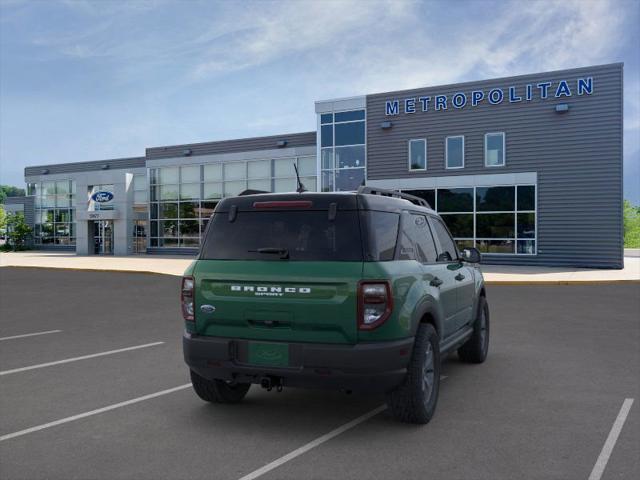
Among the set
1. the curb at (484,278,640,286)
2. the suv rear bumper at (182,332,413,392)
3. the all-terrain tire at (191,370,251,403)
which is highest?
the suv rear bumper at (182,332,413,392)

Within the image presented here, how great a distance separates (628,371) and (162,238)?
34.1m

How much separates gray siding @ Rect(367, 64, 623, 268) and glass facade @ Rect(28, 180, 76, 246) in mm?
31247

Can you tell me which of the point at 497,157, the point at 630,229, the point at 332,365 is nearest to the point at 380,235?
the point at 332,365

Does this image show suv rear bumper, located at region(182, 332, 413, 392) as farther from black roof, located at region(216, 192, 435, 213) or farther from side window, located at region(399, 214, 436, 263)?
black roof, located at region(216, 192, 435, 213)

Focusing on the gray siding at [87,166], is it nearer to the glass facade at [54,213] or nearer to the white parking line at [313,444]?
the glass facade at [54,213]

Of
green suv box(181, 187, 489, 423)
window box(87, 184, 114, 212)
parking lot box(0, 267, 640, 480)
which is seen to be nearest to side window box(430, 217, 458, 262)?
green suv box(181, 187, 489, 423)

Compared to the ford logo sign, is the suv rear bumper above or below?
below

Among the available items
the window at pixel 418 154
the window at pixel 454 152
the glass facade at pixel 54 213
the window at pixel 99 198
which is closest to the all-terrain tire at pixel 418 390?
the window at pixel 454 152

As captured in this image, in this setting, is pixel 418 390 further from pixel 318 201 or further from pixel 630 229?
pixel 630 229

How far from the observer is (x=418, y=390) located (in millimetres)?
4672

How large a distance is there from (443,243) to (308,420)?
8.24ft

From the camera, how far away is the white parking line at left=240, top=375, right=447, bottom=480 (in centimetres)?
385

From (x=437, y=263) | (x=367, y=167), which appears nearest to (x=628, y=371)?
(x=437, y=263)

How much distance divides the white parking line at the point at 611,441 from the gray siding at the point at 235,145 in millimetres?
28931
